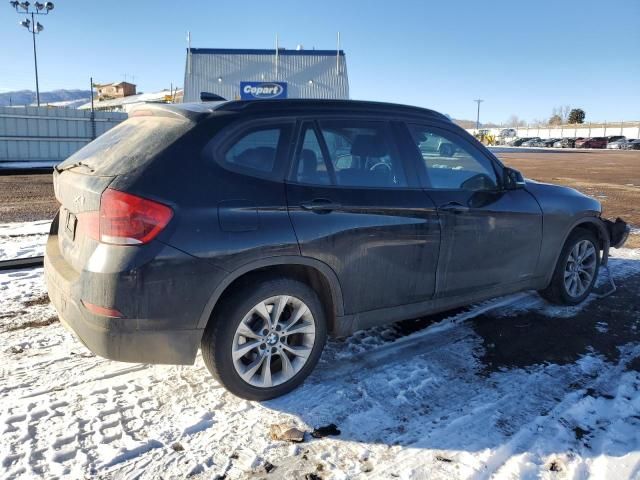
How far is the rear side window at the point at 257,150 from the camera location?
3.04 m

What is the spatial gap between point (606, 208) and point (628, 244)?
383 cm

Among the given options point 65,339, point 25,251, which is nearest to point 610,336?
point 65,339

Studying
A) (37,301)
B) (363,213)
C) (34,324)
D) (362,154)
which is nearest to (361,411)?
(363,213)

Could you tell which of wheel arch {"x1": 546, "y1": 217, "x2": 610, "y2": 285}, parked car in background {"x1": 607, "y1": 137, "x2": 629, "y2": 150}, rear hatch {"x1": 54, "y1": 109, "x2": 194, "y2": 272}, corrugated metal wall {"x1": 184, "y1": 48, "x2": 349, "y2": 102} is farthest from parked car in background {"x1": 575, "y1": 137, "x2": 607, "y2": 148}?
rear hatch {"x1": 54, "y1": 109, "x2": 194, "y2": 272}

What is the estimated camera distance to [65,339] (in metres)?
4.00

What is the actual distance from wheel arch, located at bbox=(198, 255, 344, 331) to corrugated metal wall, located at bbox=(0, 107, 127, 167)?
19418 mm

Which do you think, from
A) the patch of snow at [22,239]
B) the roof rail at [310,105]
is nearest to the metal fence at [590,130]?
the patch of snow at [22,239]

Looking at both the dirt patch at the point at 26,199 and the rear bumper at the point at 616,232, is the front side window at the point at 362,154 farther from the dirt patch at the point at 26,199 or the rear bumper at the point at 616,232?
the dirt patch at the point at 26,199

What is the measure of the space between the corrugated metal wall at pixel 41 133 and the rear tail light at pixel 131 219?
19286mm

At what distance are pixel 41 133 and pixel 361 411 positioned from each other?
21002mm

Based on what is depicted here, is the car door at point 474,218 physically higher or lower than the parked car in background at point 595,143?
lower

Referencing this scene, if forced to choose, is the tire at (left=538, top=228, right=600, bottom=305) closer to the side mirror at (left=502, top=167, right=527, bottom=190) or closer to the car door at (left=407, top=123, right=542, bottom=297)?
the car door at (left=407, top=123, right=542, bottom=297)

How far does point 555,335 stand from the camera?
4367mm

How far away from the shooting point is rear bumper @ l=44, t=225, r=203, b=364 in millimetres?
2779
